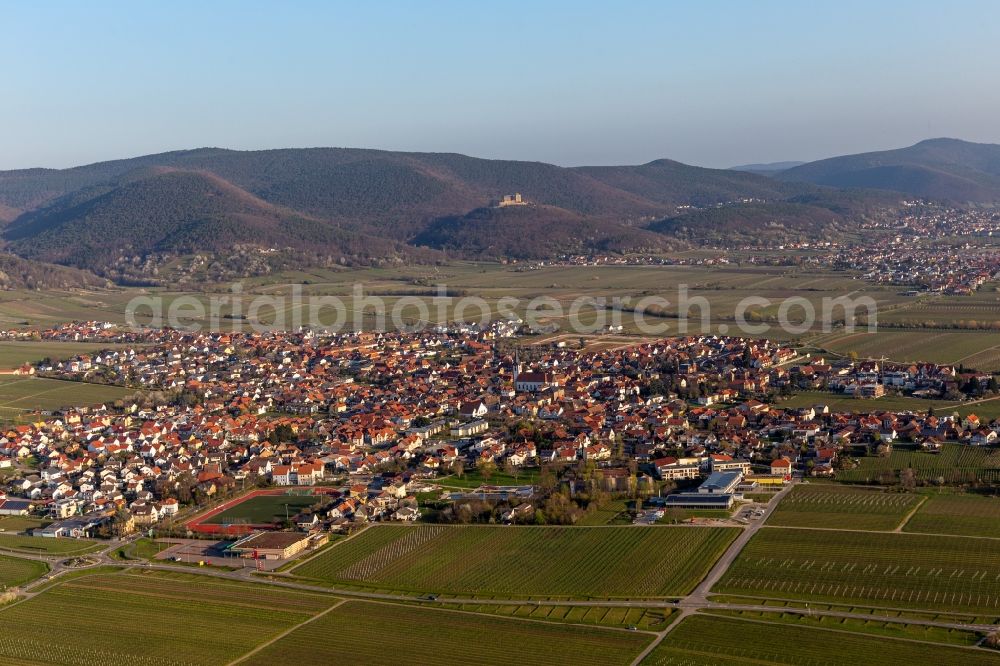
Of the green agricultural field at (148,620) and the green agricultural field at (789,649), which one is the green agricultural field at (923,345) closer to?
the green agricultural field at (789,649)

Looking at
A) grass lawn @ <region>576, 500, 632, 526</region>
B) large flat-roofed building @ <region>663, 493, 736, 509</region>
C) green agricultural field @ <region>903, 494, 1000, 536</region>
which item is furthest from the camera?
large flat-roofed building @ <region>663, 493, 736, 509</region>

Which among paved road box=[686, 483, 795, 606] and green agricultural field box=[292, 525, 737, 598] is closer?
paved road box=[686, 483, 795, 606]

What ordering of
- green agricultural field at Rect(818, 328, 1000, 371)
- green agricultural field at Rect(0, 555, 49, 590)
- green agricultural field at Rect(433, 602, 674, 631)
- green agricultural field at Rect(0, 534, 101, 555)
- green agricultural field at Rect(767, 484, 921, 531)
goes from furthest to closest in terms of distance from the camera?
green agricultural field at Rect(818, 328, 1000, 371) < green agricultural field at Rect(0, 534, 101, 555) < green agricultural field at Rect(767, 484, 921, 531) < green agricultural field at Rect(0, 555, 49, 590) < green agricultural field at Rect(433, 602, 674, 631)

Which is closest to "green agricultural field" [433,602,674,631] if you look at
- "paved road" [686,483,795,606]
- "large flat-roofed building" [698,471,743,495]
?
"paved road" [686,483,795,606]

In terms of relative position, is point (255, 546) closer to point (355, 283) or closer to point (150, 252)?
point (355, 283)

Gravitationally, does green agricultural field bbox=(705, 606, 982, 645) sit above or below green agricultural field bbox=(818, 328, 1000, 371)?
below

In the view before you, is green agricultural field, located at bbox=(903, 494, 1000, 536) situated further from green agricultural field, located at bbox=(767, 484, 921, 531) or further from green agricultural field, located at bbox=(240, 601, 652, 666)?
green agricultural field, located at bbox=(240, 601, 652, 666)

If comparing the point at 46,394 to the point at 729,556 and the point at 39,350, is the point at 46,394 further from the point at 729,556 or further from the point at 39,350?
the point at 729,556
